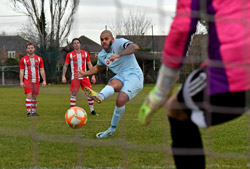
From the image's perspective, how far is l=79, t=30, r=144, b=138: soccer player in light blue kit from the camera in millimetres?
5039

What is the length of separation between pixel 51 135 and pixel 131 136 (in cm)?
109

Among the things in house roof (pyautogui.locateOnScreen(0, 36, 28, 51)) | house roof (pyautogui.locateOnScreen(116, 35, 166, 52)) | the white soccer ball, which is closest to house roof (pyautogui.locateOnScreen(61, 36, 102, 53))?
house roof (pyautogui.locateOnScreen(116, 35, 166, 52))

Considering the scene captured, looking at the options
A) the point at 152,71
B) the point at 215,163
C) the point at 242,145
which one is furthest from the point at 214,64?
the point at 152,71

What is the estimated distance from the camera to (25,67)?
27.5 ft

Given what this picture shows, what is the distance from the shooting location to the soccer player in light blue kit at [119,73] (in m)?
5.04

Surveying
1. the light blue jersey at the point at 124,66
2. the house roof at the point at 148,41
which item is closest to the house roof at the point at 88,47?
the house roof at the point at 148,41

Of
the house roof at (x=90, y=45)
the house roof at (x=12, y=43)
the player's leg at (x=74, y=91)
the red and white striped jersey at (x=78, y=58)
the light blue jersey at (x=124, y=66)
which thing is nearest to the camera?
the light blue jersey at (x=124, y=66)

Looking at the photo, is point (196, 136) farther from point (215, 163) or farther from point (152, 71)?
point (152, 71)

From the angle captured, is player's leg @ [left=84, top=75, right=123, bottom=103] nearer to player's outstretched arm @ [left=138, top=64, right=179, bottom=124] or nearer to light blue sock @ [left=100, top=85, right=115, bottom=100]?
light blue sock @ [left=100, top=85, right=115, bottom=100]

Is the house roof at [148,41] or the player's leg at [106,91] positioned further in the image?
the house roof at [148,41]

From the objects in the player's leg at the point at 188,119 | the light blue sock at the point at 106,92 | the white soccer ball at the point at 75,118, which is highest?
the player's leg at the point at 188,119

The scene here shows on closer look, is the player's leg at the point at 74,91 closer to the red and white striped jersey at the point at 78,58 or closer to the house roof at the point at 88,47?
the red and white striped jersey at the point at 78,58

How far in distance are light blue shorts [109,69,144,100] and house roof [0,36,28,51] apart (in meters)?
19.8

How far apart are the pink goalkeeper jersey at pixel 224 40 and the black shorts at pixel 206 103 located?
50 mm
